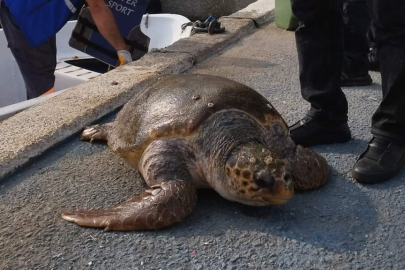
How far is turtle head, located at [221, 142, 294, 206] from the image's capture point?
215 cm

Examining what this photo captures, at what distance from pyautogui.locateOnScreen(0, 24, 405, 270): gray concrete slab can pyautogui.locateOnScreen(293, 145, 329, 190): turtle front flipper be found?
5cm

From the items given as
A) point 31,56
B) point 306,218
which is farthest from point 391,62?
point 31,56

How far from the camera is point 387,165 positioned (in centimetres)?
255

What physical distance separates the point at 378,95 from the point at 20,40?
321 centimetres

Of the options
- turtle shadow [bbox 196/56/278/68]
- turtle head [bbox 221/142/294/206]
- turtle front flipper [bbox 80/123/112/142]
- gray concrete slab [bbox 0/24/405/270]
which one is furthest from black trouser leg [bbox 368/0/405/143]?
turtle shadow [bbox 196/56/278/68]

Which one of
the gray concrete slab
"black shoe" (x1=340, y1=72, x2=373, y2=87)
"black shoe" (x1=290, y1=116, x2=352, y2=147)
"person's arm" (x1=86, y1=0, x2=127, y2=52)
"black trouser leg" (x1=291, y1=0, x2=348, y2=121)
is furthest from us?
"person's arm" (x1=86, y1=0, x2=127, y2=52)

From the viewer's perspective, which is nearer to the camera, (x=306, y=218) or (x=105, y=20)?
(x=306, y=218)

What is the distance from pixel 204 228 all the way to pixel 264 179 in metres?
0.32

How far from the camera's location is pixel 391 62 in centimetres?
250

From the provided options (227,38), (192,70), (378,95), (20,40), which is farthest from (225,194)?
(20,40)

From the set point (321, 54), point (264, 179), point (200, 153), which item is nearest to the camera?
point (264, 179)

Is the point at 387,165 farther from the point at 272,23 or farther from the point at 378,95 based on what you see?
the point at 272,23

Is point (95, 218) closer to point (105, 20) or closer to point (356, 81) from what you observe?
point (356, 81)

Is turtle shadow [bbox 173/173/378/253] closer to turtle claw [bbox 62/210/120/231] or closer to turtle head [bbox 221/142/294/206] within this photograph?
turtle head [bbox 221/142/294/206]
